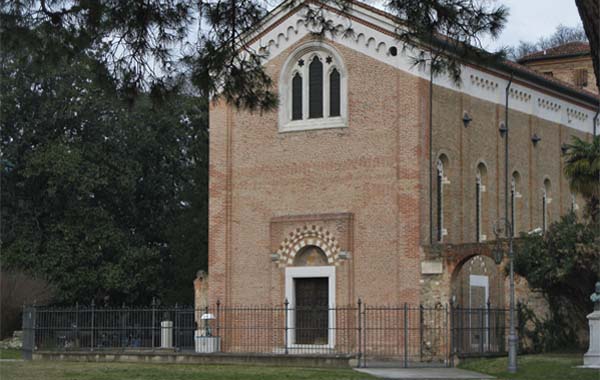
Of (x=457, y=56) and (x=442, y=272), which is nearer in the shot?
(x=457, y=56)

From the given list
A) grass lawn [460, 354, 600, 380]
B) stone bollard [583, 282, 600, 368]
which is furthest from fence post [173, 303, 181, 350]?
stone bollard [583, 282, 600, 368]

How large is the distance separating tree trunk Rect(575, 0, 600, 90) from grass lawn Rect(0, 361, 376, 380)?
13919 millimetres

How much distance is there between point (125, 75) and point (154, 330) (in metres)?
18.9

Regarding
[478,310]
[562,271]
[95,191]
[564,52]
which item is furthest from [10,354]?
[564,52]

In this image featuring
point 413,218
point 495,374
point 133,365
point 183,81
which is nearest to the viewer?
point 183,81

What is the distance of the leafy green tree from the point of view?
3375cm

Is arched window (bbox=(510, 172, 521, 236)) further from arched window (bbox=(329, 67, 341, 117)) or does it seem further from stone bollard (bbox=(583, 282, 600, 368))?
stone bollard (bbox=(583, 282, 600, 368))

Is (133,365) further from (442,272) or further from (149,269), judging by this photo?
(149,269)

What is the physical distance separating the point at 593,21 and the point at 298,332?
22495 mm

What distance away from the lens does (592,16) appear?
1205 centimetres

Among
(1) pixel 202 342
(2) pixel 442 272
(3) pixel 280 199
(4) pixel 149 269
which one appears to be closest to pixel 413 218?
(2) pixel 442 272

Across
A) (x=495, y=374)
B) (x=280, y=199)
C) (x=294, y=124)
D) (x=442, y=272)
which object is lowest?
(x=495, y=374)

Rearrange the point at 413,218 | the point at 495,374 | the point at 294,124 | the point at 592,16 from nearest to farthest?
the point at 592,16, the point at 495,374, the point at 413,218, the point at 294,124

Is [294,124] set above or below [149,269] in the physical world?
above
